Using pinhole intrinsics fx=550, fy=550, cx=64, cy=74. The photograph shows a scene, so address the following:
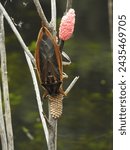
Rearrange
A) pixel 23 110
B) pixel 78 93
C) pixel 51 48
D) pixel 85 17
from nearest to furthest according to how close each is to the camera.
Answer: pixel 51 48, pixel 23 110, pixel 78 93, pixel 85 17

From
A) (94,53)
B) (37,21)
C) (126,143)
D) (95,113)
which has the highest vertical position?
(126,143)

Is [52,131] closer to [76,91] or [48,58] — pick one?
[48,58]

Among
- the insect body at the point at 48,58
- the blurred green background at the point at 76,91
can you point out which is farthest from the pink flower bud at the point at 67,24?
the blurred green background at the point at 76,91

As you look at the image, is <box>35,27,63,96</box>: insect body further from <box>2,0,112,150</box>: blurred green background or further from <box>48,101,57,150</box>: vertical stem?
<box>2,0,112,150</box>: blurred green background

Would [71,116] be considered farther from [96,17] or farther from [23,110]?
[96,17]

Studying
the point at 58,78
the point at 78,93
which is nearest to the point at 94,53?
the point at 78,93

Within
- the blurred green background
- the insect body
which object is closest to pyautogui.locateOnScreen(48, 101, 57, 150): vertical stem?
the insect body

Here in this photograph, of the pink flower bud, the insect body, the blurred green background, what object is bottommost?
the blurred green background
